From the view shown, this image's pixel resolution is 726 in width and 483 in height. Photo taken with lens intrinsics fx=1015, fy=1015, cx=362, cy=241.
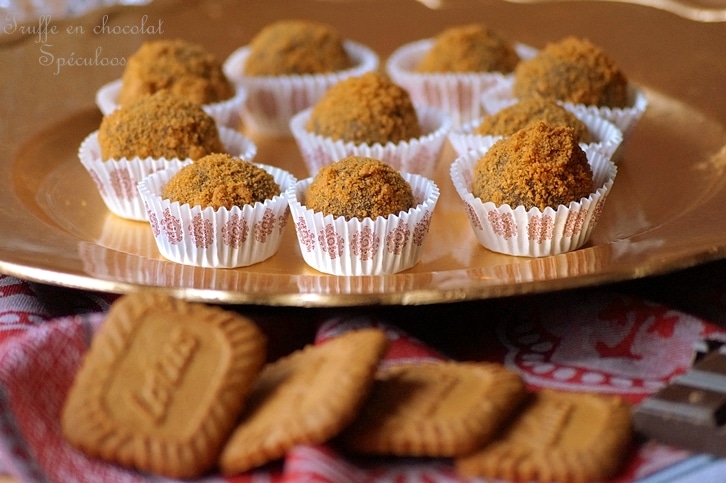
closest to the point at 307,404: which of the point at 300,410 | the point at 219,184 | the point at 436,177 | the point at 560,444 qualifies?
the point at 300,410

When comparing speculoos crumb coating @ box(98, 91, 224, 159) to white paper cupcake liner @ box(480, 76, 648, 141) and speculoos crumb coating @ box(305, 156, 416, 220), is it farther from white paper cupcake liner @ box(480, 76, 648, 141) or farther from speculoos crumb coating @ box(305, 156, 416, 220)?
white paper cupcake liner @ box(480, 76, 648, 141)

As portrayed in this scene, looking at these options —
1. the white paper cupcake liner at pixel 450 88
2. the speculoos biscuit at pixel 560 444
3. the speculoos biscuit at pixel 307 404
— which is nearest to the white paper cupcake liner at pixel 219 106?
the white paper cupcake liner at pixel 450 88

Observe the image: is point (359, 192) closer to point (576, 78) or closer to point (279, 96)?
point (576, 78)

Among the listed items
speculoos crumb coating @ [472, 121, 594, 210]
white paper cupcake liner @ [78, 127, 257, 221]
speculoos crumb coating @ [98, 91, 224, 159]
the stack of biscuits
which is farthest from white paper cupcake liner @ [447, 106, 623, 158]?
the stack of biscuits

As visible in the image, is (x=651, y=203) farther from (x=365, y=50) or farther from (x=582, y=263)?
(x=365, y=50)

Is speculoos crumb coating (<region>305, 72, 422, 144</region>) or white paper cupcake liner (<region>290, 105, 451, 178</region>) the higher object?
speculoos crumb coating (<region>305, 72, 422, 144</region>)

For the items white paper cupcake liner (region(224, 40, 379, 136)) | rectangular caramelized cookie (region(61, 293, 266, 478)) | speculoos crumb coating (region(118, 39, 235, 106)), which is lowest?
white paper cupcake liner (region(224, 40, 379, 136))

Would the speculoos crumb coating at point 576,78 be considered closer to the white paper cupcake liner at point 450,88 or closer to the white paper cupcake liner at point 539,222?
the white paper cupcake liner at point 450,88
